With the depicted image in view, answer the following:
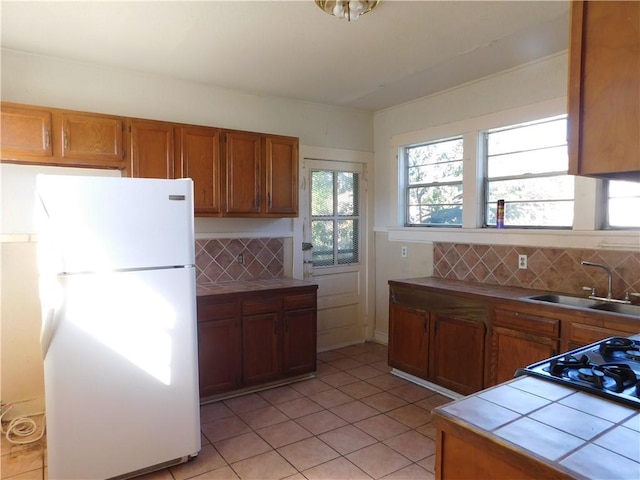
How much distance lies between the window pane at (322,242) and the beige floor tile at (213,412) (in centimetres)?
173

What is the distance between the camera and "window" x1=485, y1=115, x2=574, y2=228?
10.5ft

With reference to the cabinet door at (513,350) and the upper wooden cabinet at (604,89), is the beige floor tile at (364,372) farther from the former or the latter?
the upper wooden cabinet at (604,89)

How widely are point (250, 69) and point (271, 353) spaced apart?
231 centimetres

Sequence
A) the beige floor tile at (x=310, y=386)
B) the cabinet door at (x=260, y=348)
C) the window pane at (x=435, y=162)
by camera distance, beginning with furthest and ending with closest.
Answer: the window pane at (x=435, y=162)
the beige floor tile at (x=310, y=386)
the cabinet door at (x=260, y=348)

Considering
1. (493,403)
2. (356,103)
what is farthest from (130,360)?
(356,103)

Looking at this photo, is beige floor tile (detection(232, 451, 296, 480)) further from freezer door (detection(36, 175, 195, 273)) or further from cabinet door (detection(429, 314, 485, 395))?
cabinet door (detection(429, 314, 485, 395))

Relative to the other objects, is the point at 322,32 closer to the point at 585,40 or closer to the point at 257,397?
the point at 585,40

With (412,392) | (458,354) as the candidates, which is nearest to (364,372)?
(412,392)

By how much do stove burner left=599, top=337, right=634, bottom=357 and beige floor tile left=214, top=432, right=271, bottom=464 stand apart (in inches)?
76.4

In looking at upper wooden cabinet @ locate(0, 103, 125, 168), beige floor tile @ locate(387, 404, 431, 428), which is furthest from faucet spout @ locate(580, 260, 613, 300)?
upper wooden cabinet @ locate(0, 103, 125, 168)

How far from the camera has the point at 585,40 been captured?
2.93 feet

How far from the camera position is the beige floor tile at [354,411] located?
10.0 feet

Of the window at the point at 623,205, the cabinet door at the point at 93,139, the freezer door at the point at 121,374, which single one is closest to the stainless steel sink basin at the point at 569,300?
the window at the point at 623,205

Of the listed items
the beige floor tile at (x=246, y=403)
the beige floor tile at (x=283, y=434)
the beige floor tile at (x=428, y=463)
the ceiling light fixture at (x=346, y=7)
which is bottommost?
the beige floor tile at (x=246, y=403)
